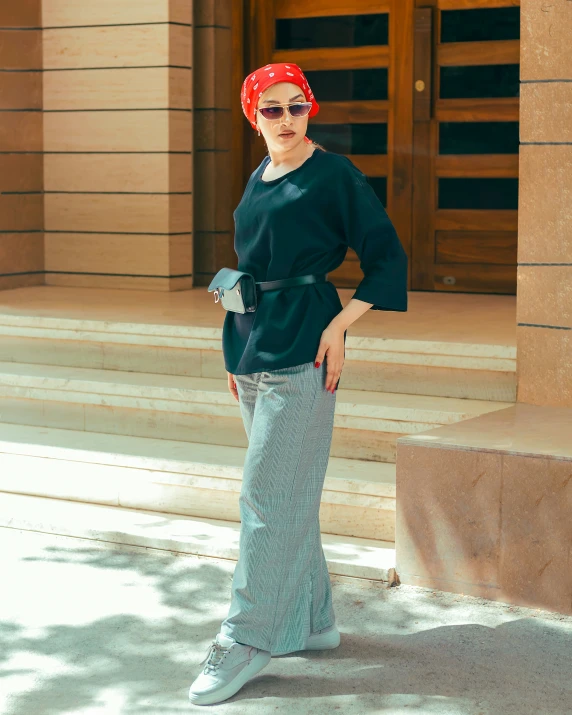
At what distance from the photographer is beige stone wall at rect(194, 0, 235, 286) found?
31.0 feet

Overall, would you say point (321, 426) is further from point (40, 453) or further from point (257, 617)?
point (40, 453)

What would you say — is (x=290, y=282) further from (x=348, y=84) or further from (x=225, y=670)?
(x=348, y=84)

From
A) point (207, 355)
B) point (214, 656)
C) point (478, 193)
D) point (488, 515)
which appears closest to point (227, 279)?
point (214, 656)

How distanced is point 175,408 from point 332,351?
8.70 feet

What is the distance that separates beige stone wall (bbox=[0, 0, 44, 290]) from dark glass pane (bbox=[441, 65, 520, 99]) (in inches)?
126

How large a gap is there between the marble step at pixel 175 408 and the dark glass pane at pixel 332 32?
3.55 metres

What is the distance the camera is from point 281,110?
12.5 ft

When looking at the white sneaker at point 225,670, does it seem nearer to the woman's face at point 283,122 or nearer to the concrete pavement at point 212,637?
the concrete pavement at point 212,637

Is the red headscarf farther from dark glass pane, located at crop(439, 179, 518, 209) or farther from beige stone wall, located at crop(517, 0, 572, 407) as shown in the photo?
dark glass pane, located at crop(439, 179, 518, 209)

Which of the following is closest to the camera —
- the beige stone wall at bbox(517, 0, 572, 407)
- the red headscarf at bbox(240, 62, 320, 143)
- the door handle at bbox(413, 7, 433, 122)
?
the red headscarf at bbox(240, 62, 320, 143)

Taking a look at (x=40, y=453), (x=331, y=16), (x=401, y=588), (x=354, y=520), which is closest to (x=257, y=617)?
(x=401, y=588)

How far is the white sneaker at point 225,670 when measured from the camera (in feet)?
12.6

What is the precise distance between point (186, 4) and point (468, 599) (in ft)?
19.3

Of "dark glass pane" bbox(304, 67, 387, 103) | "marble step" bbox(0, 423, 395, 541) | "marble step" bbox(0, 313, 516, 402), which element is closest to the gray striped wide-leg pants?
"marble step" bbox(0, 423, 395, 541)
